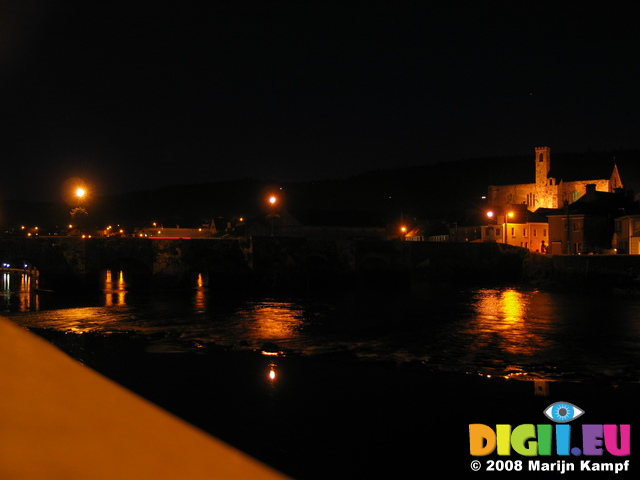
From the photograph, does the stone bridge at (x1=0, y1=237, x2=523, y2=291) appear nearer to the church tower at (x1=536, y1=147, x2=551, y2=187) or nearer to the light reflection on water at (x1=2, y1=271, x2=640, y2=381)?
the light reflection on water at (x1=2, y1=271, x2=640, y2=381)

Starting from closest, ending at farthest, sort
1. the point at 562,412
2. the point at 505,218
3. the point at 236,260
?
the point at 562,412 → the point at 236,260 → the point at 505,218

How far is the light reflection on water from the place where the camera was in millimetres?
17953

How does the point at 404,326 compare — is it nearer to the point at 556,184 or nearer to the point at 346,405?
the point at 346,405

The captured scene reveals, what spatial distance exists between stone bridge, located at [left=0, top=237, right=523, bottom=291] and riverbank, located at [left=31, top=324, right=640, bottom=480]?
2802 centimetres

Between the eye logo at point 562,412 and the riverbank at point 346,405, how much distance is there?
0.65 ft

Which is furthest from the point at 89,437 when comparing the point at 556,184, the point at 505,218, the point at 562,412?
the point at 556,184

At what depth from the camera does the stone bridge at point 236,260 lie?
143 ft

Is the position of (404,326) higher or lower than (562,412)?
lower

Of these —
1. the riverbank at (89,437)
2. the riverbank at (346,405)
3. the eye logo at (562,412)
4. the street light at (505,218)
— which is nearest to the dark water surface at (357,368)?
the riverbank at (346,405)

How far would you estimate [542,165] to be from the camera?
299 ft

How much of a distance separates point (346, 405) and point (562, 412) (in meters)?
4.28

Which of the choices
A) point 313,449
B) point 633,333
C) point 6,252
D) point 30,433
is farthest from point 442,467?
point 6,252

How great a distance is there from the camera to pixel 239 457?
4.45m

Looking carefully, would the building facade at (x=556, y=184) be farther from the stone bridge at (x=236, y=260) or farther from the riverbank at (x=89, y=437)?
the riverbank at (x=89, y=437)
